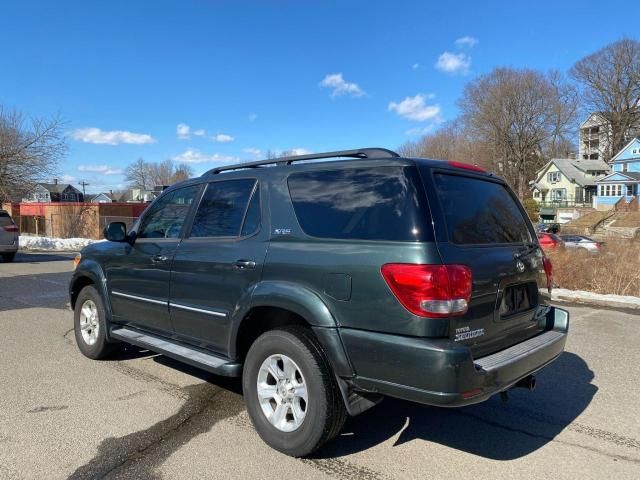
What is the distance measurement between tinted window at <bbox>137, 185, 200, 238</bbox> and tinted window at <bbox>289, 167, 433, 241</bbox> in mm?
1345

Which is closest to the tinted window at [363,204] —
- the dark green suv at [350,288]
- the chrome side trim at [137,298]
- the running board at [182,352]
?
the dark green suv at [350,288]

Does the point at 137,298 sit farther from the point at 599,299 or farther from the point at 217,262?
the point at 599,299

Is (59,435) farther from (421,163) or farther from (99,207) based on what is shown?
(99,207)

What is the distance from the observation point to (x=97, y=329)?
5520 mm

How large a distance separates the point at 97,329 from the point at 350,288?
11.8 feet

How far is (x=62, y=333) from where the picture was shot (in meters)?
6.87

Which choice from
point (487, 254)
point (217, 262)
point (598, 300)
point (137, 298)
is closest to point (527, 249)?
point (487, 254)

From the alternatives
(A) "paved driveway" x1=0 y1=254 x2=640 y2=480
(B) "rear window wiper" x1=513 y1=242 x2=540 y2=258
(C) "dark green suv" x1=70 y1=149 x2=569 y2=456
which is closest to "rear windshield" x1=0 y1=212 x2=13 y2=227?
(A) "paved driveway" x1=0 y1=254 x2=640 y2=480

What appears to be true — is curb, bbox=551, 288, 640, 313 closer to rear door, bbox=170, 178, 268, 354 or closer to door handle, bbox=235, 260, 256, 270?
rear door, bbox=170, 178, 268, 354

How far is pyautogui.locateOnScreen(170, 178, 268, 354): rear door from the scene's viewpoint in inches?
148

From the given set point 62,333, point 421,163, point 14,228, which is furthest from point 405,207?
point 14,228

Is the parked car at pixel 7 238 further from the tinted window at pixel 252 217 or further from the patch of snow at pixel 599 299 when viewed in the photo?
the patch of snow at pixel 599 299

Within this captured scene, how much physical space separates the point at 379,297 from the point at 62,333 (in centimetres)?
551

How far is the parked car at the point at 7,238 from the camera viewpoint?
57.0ft
